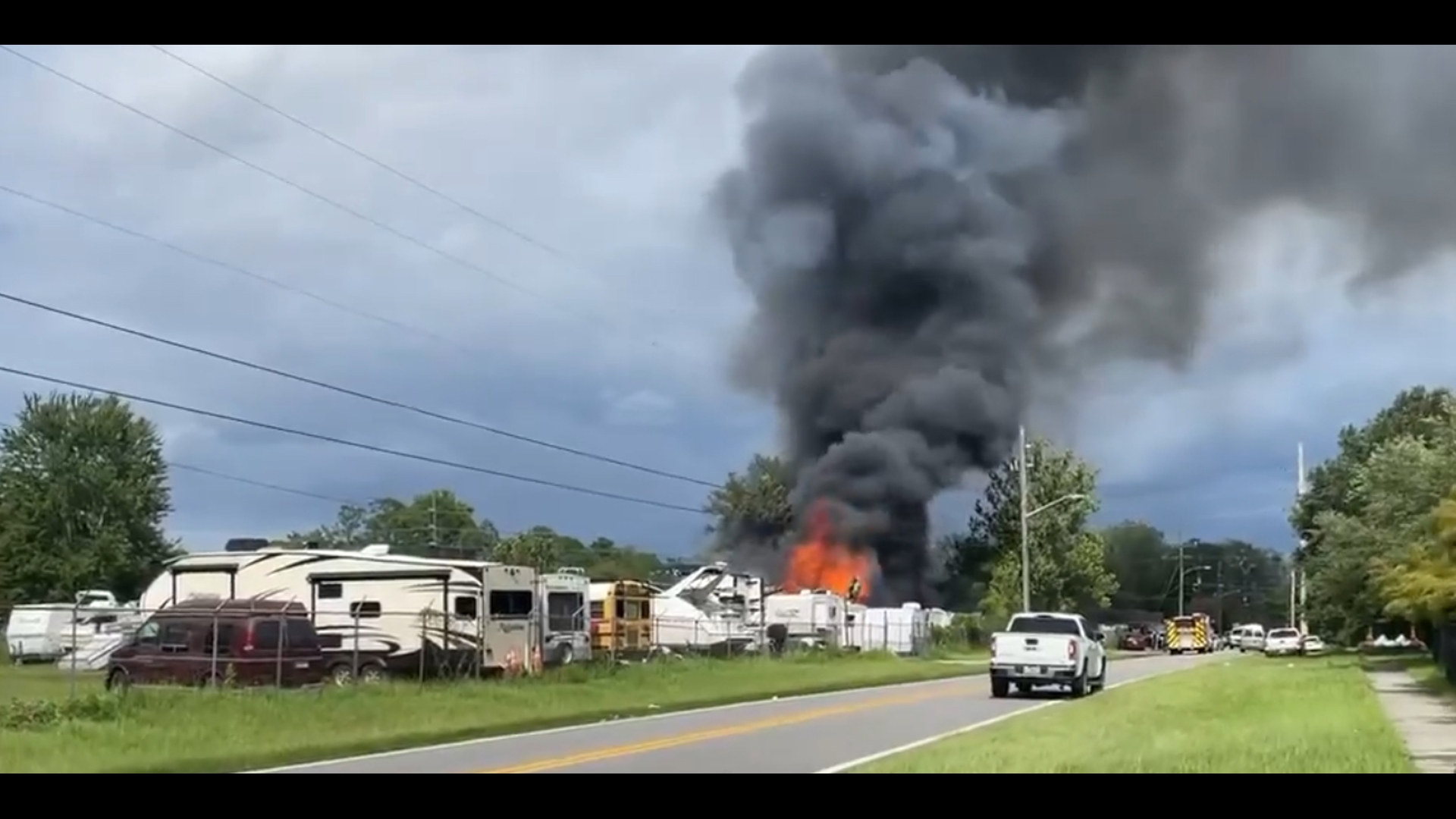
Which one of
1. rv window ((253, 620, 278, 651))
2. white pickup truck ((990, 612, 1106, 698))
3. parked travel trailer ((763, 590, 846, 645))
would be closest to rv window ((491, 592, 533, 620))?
rv window ((253, 620, 278, 651))

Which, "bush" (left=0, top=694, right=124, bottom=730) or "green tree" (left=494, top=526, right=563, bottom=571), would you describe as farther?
"green tree" (left=494, top=526, right=563, bottom=571)

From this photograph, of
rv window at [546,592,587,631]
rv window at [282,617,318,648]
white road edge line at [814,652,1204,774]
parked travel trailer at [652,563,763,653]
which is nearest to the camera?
white road edge line at [814,652,1204,774]

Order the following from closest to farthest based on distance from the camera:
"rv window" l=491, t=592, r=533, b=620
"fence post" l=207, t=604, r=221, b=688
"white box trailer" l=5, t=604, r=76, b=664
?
"fence post" l=207, t=604, r=221, b=688
"rv window" l=491, t=592, r=533, b=620
"white box trailer" l=5, t=604, r=76, b=664

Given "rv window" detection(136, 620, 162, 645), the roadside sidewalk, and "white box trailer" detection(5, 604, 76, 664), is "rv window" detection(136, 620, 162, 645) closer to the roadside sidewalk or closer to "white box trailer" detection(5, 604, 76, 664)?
"white box trailer" detection(5, 604, 76, 664)

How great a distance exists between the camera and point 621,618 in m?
41.6

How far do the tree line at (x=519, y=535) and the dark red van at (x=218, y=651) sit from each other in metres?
23.6

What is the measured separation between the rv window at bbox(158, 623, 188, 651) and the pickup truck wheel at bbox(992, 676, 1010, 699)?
1465 cm

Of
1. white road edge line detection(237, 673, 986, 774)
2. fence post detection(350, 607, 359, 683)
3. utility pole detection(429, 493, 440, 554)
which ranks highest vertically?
utility pole detection(429, 493, 440, 554)

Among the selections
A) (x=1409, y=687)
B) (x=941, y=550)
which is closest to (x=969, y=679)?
(x=1409, y=687)

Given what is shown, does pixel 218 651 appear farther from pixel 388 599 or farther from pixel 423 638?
pixel 388 599

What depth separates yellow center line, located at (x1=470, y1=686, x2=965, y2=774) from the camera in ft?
55.5

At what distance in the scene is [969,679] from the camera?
40.9 meters
